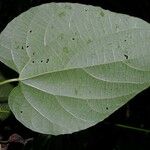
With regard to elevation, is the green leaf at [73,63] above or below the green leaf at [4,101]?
above

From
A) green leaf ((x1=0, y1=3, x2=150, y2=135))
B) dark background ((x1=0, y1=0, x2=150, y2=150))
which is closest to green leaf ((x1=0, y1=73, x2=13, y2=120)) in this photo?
green leaf ((x1=0, y1=3, x2=150, y2=135))

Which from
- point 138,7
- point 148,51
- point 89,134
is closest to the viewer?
point 148,51

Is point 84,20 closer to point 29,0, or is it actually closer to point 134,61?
point 134,61

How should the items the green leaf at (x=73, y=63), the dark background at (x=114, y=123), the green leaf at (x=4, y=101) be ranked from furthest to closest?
the dark background at (x=114, y=123)
the green leaf at (x=4, y=101)
the green leaf at (x=73, y=63)

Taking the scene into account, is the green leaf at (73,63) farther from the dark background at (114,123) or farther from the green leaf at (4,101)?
the dark background at (114,123)

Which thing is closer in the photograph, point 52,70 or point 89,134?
point 52,70

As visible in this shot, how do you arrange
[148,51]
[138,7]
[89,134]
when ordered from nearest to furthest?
1. [148,51]
2. [89,134]
3. [138,7]

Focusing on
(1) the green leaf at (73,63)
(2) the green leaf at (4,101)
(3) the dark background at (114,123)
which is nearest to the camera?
(1) the green leaf at (73,63)

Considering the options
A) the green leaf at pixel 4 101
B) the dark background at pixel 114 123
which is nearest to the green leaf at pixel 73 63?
the green leaf at pixel 4 101

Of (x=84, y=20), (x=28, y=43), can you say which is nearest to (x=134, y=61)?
(x=84, y=20)
